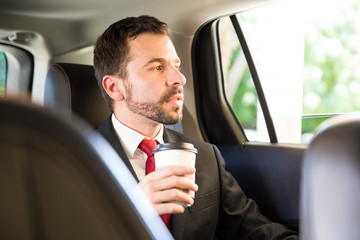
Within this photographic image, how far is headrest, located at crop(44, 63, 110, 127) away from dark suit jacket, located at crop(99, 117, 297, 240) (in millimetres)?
110

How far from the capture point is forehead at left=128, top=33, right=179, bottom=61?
194 cm

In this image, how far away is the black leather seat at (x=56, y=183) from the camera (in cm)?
55

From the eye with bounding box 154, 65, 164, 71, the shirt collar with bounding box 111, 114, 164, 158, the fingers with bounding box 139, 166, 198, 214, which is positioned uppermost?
the eye with bounding box 154, 65, 164, 71

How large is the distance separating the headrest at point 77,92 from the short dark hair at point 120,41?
4 centimetres

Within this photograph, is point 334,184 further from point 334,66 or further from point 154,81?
point 334,66

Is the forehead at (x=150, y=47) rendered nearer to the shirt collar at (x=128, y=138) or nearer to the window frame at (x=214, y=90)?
the shirt collar at (x=128, y=138)

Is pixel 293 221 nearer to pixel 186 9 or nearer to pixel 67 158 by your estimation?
pixel 186 9

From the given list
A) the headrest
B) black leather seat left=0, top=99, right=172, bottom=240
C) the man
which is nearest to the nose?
the man

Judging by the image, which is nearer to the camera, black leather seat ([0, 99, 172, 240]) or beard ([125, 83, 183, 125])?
black leather seat ([0, 99, 172, 240])

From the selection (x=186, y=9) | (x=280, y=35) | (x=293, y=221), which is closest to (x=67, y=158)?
(x=293, y=221)

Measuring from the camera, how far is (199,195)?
73.6 inches

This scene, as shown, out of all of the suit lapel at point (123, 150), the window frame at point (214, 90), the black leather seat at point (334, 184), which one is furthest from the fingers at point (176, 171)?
the window frame at point (214, 90)

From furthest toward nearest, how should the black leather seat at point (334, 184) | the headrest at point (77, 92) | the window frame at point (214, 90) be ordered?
the window frame at point (214, 90) → the headrest at point (77, 92) → the black leather seat at point (334, 184)

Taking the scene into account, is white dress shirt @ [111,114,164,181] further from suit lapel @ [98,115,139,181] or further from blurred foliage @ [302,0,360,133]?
blurred foliage @ [302,0,360,133]
